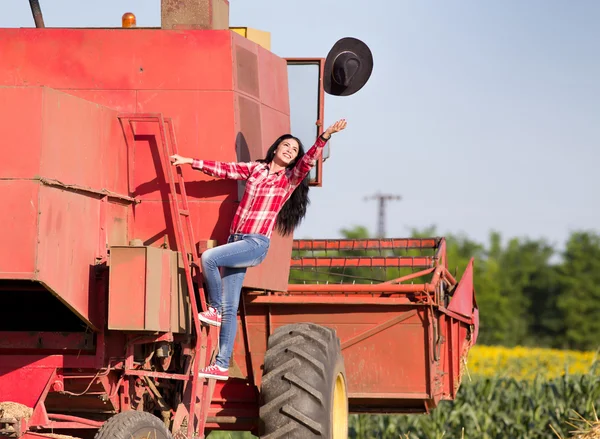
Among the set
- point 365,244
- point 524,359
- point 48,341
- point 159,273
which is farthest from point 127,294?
point 524,359

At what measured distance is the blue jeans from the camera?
314 inches

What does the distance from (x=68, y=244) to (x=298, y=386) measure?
6.59ft

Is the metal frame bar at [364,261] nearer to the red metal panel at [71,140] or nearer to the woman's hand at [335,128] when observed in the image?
the woman's hand at [335,128]

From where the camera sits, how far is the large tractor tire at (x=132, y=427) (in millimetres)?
7047

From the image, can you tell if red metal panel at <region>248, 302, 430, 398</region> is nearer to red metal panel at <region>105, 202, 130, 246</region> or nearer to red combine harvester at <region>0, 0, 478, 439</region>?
red combine harvester at <region>0, 0, 478, 439</region>

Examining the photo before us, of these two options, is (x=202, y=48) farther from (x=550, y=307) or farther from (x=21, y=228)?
(x=550, y=307)

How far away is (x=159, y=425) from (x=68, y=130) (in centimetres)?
195

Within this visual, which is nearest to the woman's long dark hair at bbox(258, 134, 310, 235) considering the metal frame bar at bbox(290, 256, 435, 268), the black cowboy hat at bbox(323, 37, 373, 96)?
the black cowboy hat at bbox(323, 37, 373, 96)

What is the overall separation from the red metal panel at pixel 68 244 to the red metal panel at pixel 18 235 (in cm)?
5

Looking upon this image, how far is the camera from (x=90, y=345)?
7.49m

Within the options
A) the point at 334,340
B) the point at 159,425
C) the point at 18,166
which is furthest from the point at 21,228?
the point at 334,340

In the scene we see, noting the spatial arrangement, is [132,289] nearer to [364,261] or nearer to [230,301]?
[230,301]

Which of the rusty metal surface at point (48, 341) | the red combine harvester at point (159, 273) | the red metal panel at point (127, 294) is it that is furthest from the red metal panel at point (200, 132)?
the rusty metal surface at point (48, 341)

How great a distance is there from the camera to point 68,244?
7.13 meters
